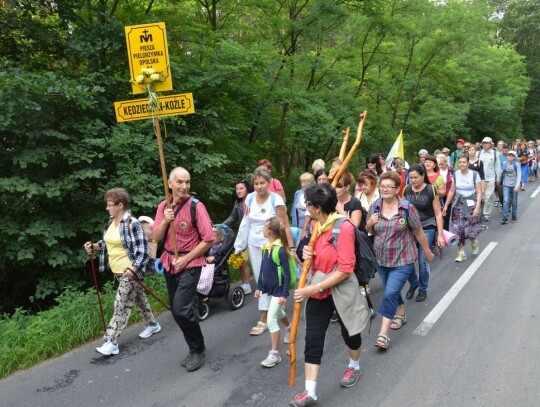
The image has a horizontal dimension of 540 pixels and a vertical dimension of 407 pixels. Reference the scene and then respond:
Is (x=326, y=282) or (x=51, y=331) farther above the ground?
(x=326, y=282)

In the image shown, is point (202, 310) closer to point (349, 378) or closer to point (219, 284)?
point (219, 284)

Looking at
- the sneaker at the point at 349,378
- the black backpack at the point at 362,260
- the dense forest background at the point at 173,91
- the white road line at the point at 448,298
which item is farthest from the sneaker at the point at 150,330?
the white road line at the point at 448,298

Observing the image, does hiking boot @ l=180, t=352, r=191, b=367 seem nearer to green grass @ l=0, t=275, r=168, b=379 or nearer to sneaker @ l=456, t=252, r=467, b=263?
green grass @ l=0, t=275, r=168, b=379

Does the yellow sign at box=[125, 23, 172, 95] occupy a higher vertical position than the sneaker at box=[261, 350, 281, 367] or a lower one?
→ higher

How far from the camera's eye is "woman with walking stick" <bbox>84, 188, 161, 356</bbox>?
190 inches

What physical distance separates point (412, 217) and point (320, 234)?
1520 mm

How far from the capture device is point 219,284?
6.03 metres

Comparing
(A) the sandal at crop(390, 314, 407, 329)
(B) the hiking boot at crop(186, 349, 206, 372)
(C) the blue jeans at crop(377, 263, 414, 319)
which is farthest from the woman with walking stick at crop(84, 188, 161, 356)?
(A) the sandal at crop(390, 314, 407, 329)

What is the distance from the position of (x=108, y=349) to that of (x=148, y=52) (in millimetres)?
3198

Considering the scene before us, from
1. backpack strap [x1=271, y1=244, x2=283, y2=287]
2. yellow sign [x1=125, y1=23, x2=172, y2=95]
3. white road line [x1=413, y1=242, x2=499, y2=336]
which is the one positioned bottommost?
white road line [x1=413, y1=242, x2=499, y2=336]

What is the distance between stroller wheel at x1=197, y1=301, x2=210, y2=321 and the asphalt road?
106 millimetres

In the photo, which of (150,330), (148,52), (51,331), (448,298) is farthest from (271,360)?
(148,52)

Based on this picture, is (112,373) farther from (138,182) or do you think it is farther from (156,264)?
(138,182)

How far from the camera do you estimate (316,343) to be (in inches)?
144
